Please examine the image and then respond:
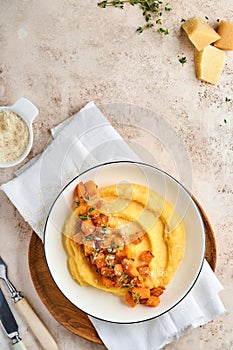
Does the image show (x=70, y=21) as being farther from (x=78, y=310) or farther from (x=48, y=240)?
(x=78, y=310)

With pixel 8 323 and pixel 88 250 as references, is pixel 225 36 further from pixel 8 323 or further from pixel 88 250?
pixel 8 323

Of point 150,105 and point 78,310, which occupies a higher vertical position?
point 150,105

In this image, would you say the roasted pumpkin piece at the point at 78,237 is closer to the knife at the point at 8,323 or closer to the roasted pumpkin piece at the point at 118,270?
the roasted pumpkin piece at the point at 118,270

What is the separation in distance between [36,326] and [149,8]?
1345 millimetres

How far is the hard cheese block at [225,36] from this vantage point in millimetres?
2176

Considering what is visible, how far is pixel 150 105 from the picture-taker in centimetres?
219

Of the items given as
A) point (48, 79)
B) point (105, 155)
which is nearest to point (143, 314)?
point (105, 155)

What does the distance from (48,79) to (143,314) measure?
100cm

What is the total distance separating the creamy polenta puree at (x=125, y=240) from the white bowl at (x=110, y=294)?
3 cm

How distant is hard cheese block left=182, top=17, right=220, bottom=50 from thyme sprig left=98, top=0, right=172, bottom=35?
0.10 m

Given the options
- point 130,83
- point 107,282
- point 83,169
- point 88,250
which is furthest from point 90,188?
point 130,83

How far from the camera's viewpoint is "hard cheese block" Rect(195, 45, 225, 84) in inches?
85.4

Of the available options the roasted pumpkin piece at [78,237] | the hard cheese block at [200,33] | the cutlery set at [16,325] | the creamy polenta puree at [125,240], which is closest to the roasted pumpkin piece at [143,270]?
the creamy polenta puree at [125,240]

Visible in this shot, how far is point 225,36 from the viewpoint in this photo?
218 centimetres
